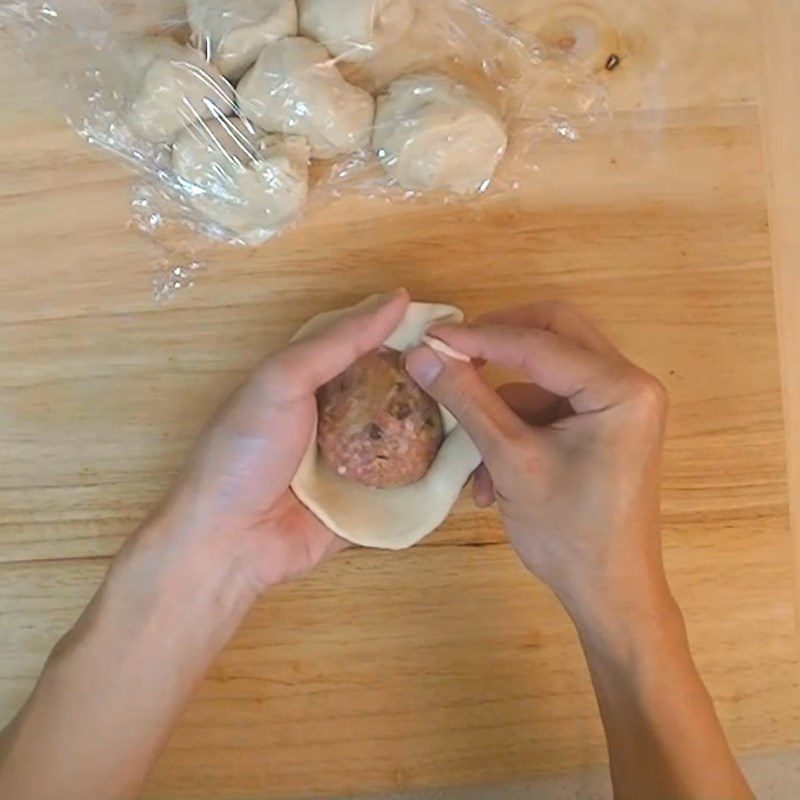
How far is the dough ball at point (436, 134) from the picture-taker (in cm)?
79

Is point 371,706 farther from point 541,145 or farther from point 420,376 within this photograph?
point 541,145

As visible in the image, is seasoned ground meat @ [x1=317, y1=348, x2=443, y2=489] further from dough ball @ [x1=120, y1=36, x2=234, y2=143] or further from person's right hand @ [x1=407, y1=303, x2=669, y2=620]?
dough ball @ [x1=120, y1=36, x2=234, y2=143]

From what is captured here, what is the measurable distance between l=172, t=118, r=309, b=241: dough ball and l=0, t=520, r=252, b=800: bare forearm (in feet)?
0.88

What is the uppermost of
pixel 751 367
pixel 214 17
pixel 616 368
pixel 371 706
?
pixel 214 17

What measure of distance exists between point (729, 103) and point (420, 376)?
0.37m

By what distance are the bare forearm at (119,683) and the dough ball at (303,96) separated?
333mm

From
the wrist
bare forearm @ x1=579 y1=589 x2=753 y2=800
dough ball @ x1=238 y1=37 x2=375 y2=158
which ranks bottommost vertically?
bare forearm @ x1=579 y1=589 x2=753 y2=800

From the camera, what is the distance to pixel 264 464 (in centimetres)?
73

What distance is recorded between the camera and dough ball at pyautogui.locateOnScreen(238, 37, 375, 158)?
2.55 feet

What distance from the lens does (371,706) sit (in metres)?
0.85

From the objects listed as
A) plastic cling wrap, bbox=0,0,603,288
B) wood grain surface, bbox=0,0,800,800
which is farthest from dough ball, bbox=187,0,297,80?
wood grain surface, bbox=0,0,800,800

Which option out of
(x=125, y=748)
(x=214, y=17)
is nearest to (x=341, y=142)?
(x=214, y=17)

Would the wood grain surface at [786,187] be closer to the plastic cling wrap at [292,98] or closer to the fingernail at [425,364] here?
the plastic cling wrap at [292,98]

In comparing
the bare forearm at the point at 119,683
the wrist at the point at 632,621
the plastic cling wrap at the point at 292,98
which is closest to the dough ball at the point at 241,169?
the plastic cling wrap at the point at 292,98
